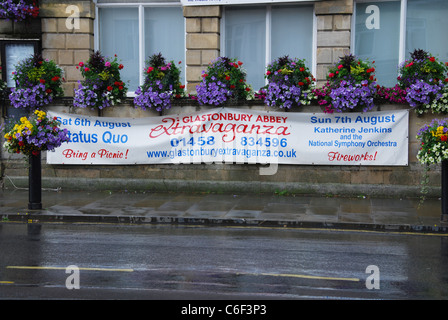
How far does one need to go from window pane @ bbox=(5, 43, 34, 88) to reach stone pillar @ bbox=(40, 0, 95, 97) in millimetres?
469

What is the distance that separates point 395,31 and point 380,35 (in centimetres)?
41

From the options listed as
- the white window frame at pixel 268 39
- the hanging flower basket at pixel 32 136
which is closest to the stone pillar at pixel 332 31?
the white window frame at pixel 268 39

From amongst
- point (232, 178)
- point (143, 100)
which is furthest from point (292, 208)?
point (143, 100)

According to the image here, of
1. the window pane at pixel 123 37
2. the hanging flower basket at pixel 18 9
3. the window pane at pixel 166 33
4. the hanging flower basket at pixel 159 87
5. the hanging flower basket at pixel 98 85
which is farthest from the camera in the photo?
the window pane at pixel 123 37

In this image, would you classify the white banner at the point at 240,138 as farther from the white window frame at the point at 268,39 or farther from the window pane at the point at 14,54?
the white window frame at the point at 268,39

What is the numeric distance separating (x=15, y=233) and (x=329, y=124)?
8.22m

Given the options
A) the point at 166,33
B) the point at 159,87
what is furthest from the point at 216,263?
the point at 166,33

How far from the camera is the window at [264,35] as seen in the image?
1802 cm

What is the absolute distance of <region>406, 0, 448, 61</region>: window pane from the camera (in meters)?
17.2

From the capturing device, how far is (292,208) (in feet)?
46.8

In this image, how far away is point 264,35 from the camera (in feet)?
59.9

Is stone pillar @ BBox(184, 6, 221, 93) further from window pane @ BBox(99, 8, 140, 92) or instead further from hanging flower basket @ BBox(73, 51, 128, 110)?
hanging flower basket @ BBox(73, 51, 128, 110)

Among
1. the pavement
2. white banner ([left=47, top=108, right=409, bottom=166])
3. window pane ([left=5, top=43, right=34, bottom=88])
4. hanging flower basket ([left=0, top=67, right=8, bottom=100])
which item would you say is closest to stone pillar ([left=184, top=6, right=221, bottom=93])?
white banner ([left=47, top=108, right=409, bottom=166])

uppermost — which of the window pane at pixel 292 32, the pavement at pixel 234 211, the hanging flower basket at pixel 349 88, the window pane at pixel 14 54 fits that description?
the window pane at pixel 292 32
